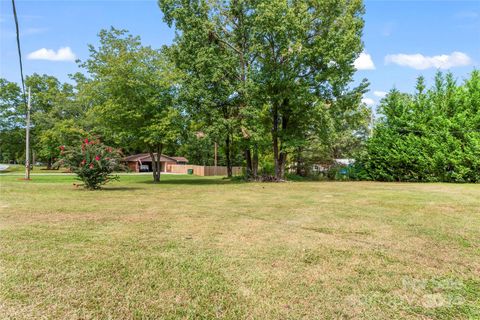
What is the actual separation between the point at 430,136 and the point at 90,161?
769 inches

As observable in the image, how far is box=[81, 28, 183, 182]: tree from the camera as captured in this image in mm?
17844

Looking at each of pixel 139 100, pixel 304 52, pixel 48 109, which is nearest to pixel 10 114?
pixel 48 109

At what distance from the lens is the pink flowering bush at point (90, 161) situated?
501 inches

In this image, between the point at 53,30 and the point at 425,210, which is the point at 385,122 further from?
the point at 53,30

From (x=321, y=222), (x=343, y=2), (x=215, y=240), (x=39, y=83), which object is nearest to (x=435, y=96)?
(x=343, y=2)

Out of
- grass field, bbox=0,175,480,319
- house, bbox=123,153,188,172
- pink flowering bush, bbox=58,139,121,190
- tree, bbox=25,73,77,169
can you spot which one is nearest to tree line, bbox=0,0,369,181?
pink flowering bush, bbox=58,139,121,190

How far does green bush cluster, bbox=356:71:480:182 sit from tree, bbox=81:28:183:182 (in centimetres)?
1393

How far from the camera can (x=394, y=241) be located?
4797 mm

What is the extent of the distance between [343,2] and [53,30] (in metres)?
17.5

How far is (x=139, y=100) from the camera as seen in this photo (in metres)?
18.4

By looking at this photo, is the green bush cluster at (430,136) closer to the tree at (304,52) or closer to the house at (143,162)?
the tree at (304,52)

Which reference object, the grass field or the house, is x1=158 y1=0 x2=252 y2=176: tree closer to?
the grass field

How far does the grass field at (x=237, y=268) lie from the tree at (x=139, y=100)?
12043mm

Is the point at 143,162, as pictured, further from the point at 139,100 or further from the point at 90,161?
the point at 90,161
